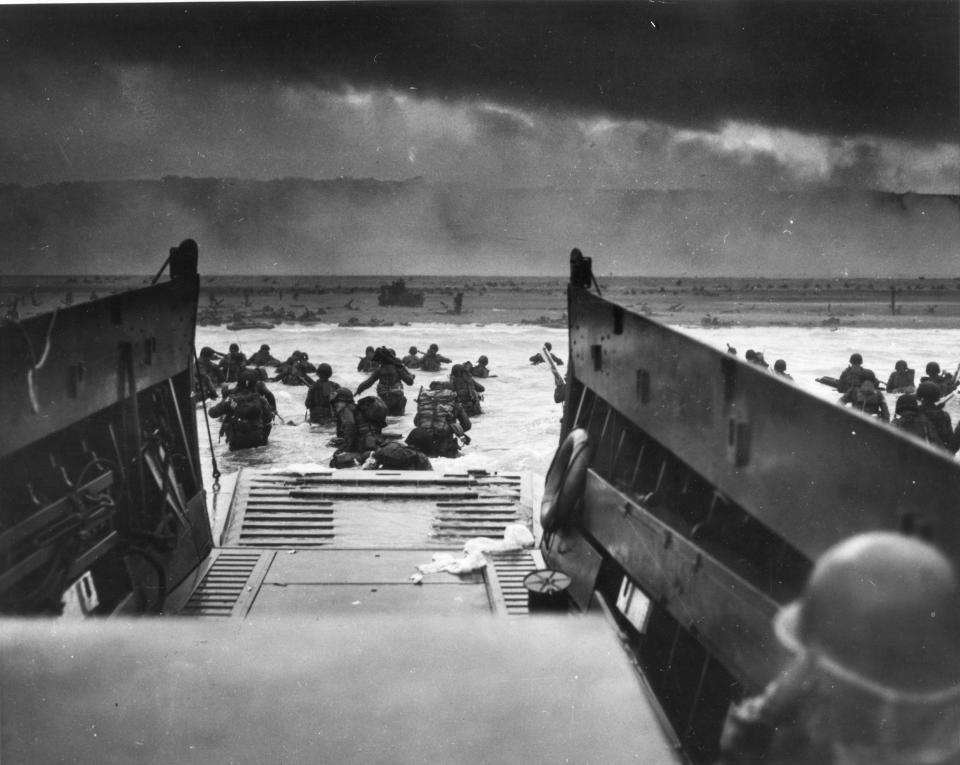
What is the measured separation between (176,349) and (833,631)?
4.26m

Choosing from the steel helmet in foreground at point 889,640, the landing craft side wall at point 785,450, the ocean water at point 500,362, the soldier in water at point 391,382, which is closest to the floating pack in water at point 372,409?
the ocean water at point 500,362

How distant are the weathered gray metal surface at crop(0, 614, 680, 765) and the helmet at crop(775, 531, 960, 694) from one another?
64.5 inches

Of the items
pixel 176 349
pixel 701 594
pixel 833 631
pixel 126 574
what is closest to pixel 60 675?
pixel 126 574

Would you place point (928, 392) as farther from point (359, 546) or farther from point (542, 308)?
point (542, 308)

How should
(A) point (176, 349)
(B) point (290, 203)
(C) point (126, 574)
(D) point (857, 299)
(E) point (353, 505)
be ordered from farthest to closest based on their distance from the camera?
(B) point (290, 203), (D) point (857, 299), (E) point (353, 505), (A) point (176, 349), (C) point (126, 574)

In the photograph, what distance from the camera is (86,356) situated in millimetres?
3521

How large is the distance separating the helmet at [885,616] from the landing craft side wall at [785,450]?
0.08m

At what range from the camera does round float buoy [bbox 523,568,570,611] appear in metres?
4.12

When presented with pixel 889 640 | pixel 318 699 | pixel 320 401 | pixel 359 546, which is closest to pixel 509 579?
pixel 359 546

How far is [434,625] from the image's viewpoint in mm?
4117

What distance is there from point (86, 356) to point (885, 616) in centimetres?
325

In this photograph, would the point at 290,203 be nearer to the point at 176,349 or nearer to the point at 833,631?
the point at 176,349

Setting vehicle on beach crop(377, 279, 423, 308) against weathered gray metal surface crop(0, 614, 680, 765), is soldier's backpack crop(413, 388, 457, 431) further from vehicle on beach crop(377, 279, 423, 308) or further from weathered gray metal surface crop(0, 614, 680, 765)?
vehicle on beach crop(377, 279, 423, 308)

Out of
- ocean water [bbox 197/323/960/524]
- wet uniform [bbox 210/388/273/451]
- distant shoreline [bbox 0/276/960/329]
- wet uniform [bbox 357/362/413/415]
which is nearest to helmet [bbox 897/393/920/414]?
ocean water [bbox 197/323/960/524]
